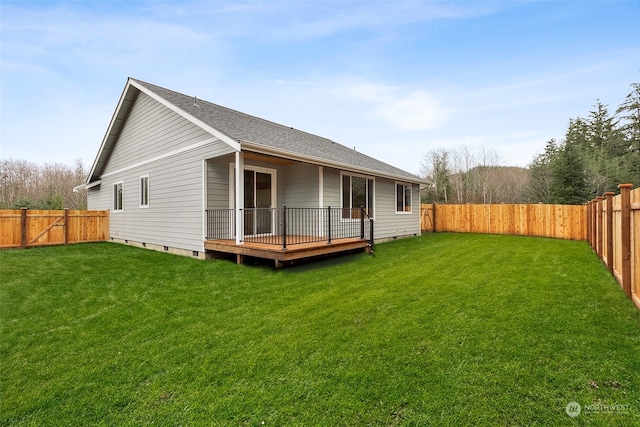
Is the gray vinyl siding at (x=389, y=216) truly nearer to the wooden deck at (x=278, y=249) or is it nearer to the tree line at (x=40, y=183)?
the wooden deck at (x=278, y=249)

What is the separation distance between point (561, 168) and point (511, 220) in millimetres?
8063

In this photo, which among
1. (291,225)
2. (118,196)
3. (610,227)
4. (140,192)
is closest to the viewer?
(610,227)

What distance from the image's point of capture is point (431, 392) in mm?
2352

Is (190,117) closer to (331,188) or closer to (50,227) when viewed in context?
(331,188)

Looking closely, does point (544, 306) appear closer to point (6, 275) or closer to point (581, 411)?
point (581, 411)

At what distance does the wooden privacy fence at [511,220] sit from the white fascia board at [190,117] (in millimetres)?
11473

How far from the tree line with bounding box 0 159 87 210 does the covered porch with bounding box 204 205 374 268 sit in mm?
17528

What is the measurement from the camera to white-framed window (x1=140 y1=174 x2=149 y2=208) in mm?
10223

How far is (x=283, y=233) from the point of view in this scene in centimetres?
656

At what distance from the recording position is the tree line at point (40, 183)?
69.4 feet

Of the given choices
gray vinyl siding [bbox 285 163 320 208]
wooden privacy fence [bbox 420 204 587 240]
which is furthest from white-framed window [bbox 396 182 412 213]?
gray vinyl siding [bbox 285 163 320 208]

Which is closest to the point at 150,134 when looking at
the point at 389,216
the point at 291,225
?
the point at 291,225

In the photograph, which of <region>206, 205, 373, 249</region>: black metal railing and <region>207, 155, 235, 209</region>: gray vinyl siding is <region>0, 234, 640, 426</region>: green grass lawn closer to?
<region>206, 205, 373, 249</region>: black metal railing

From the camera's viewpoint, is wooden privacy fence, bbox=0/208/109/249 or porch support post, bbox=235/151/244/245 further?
wooden privacy fence, bbox=0/208/109/249
